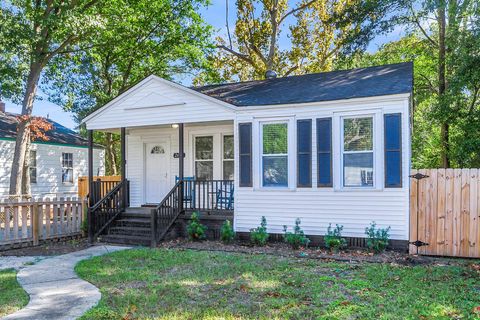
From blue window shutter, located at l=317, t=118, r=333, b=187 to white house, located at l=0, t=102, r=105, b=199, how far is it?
13.7m

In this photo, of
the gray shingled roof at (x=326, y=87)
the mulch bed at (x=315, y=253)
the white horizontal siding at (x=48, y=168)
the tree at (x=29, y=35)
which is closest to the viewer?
the mulch bed at (x=315, y=253)

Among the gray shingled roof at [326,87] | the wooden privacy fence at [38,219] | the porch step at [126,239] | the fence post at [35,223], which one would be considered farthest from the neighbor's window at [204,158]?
the fence post at [35,223]

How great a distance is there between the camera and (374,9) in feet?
49.1

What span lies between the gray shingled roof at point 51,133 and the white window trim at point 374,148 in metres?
14.4

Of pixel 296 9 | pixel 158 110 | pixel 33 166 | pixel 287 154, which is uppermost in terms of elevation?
pixel 296 9

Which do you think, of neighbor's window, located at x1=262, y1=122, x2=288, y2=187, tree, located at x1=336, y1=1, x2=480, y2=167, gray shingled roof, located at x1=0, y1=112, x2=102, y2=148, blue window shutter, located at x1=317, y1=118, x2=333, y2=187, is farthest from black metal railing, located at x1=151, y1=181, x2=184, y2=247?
gray shingled roof, located at x1=0, y1=112, x2=102, y2=148

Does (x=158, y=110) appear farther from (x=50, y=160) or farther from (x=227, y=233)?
(x=50, y=160)

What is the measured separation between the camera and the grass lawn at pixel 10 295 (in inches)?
186

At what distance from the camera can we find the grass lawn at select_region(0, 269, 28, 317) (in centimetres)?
473

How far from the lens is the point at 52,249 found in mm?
8914

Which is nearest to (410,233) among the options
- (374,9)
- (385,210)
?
(385,210)

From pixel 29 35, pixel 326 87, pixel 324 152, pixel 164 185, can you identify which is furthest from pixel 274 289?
pixel 29 35

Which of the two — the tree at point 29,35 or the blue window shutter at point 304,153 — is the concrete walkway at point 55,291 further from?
the tree at point 29,35

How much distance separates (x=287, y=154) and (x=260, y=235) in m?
2.01
